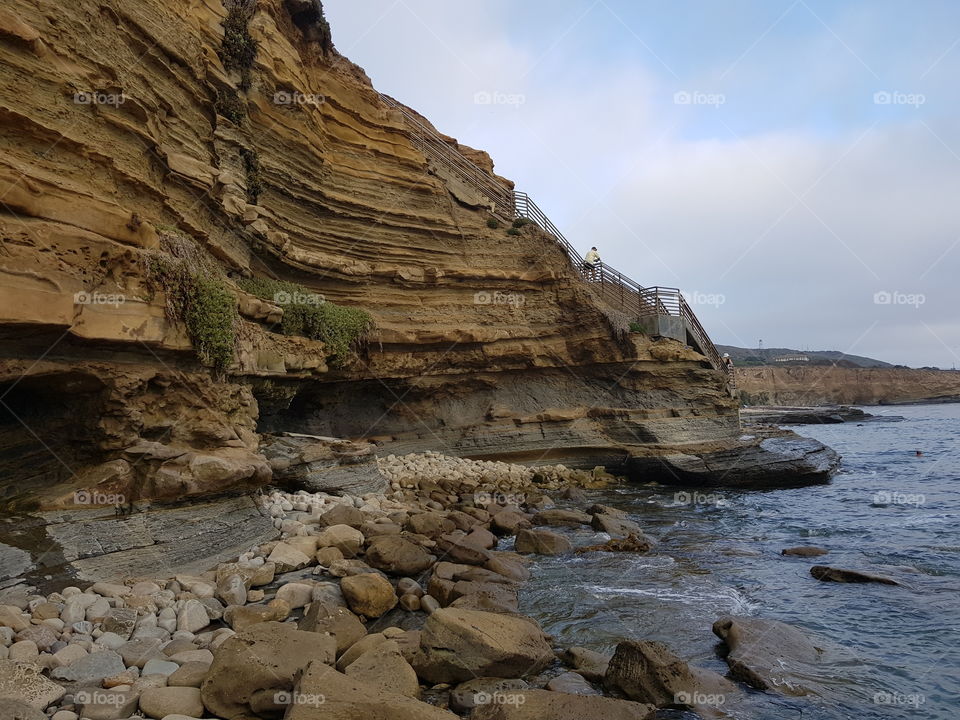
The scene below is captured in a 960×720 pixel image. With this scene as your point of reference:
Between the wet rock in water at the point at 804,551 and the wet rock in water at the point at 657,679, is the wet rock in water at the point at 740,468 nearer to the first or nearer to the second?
the wet rock in water at the point at 804,551

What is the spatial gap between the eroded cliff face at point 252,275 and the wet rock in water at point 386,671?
4257 millimetres

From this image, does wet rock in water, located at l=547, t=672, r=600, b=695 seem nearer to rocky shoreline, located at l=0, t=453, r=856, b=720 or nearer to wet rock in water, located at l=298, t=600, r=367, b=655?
rocky shoreline, located at l=0, t=453, r=856, b=720

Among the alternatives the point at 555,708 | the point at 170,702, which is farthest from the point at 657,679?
the point at 170,702

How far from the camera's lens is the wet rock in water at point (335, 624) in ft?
19.4

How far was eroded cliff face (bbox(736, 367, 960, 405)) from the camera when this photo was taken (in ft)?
285

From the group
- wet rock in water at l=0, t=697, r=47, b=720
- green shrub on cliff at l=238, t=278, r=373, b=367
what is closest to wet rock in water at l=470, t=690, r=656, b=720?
wet rock in water at l=0, t=697, r=47, b=720

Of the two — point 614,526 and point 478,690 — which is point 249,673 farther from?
point 614,526

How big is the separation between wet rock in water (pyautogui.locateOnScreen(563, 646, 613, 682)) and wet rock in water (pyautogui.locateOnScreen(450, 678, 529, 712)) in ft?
2.27

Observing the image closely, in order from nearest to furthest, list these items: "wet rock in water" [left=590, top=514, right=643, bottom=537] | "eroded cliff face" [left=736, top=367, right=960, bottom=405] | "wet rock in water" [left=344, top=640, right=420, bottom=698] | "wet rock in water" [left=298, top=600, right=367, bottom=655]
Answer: "wet rock in water" [left=344, top=640, right=420, bottom=698] < "wet rock in water" [left=298, top=600, right=367, bottom=655] < "wet rock in water" [left=590, top=514, right=643, bottom=537] < "eroded cliff face" [left=736, top=367, right=960, bottom=405]

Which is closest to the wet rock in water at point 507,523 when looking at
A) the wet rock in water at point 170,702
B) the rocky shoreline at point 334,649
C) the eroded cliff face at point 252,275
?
the rocky shoreline at point 334,649

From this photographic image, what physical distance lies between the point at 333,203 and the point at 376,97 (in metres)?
5.58

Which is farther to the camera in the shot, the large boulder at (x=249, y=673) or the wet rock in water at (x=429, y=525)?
the wet rock in water at (x=429, y=525)

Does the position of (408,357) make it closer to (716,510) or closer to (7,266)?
(716,510)

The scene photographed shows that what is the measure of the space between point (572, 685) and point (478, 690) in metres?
0.97
